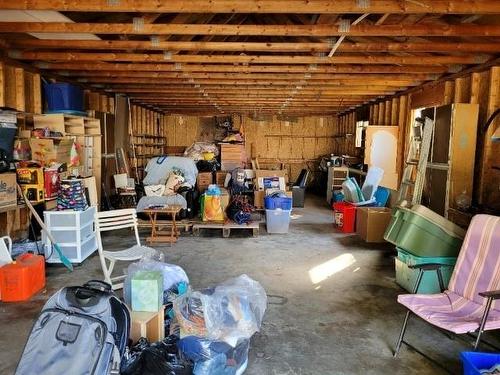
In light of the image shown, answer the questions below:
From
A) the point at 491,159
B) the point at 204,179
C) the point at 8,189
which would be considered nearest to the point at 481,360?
the point at 491,159

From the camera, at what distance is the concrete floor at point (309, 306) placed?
2.75 metres

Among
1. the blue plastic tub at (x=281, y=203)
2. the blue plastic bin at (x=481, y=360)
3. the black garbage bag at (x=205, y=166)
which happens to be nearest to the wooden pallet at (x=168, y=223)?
the blue plastic tub at (x=281, y=203)

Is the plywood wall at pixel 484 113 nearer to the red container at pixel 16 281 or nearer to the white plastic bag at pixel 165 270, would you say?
the white plastic bag at pixel 165 270

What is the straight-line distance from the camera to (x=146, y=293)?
2658 millimetres

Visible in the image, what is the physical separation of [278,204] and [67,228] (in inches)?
132

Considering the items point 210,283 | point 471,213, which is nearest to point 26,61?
point 210,283

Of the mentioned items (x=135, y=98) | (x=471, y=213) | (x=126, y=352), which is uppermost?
(x=135, y=98)

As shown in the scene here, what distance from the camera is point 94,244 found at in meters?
5.40

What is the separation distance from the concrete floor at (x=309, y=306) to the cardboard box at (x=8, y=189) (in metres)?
0.99

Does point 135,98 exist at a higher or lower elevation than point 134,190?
higher

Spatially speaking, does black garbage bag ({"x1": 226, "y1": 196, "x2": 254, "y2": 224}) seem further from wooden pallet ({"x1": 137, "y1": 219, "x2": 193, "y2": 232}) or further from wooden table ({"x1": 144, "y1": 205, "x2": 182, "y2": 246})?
wooden table ({"x1": 144, "y1": 205, "x2": 182, "y2": 246})

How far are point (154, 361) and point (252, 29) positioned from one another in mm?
3221

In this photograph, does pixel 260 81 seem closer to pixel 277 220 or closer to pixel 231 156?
pixel 277 220

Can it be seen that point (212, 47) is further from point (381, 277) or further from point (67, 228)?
point (381, 277)
